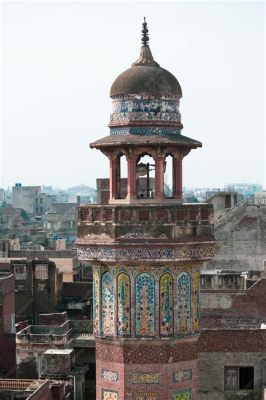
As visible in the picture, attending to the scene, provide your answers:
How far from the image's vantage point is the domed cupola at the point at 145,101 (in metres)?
14.4

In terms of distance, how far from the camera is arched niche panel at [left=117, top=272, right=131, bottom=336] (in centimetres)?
1416

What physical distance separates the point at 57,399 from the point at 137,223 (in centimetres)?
Answer: 1506

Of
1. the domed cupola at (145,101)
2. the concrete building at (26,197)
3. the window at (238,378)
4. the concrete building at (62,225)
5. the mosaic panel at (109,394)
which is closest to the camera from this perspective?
the mosaic panel at (109,394)

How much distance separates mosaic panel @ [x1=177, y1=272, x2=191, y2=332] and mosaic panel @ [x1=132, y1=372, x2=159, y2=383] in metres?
0.79

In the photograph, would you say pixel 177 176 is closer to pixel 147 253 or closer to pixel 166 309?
pixel 147 253

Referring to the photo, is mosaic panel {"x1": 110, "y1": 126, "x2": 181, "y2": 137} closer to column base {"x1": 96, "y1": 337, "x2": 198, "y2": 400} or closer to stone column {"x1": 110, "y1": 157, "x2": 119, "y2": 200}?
stone column {"x1": 110, "y1": 157, "x2": 119, "y2": 200}

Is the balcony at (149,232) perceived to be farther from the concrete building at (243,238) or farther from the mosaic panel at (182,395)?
the concrete building at (243,238)

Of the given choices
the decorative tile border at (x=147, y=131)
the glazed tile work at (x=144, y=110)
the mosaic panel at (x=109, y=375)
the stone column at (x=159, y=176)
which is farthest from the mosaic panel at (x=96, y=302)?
the glazed tile work at (x=144, y=110)

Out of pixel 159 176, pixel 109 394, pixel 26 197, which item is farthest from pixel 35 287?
pixel 26 197

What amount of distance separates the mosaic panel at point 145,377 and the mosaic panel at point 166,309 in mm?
646

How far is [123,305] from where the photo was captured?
46.5 feet

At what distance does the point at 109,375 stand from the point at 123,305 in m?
1.16

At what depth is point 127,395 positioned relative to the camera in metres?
14.1

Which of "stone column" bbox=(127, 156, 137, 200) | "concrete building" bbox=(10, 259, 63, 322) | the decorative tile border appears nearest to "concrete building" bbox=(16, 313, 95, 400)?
"concrete building" bbox=(10, 259, 63, 322)
